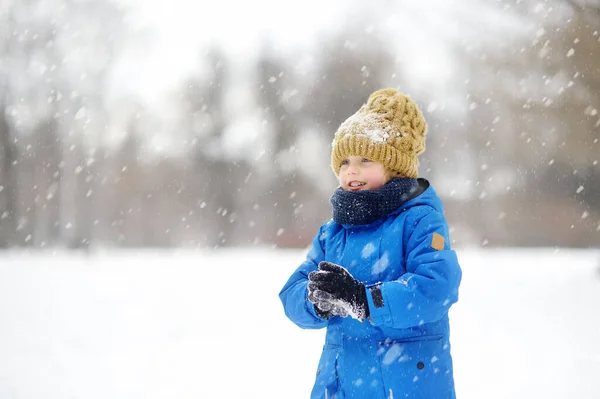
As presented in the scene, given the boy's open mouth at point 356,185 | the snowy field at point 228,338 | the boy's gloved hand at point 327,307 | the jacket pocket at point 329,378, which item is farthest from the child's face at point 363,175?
the snowy field at point 228,338

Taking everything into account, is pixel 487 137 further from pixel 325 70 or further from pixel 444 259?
pixel 444 259

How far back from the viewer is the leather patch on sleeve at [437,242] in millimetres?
1743

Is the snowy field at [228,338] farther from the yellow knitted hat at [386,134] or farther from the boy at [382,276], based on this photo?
the yellow knitted hat at [386,134]

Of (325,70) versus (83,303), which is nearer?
(83,303)

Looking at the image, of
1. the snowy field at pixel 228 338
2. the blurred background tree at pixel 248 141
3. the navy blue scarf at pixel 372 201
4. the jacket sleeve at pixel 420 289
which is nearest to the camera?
the jacket sleeve at pixel 420 289

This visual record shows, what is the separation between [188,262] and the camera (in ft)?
44.8

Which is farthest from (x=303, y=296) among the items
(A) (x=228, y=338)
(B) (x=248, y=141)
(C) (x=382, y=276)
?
(B) (x=248, y=141)

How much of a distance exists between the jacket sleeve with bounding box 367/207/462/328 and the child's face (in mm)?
300

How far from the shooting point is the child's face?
6.55 feet

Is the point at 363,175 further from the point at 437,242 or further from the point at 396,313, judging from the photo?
the point at 396,313

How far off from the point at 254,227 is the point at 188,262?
8241 millimetres

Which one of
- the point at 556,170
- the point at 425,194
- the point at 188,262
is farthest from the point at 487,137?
the point at 425,194

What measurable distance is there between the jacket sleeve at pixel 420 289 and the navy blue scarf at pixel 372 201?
0.51ft

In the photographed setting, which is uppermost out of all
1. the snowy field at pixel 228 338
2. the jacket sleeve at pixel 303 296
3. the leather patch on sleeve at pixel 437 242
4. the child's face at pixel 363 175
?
the child's face at pixel 363 175
